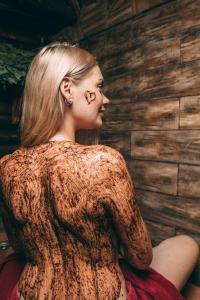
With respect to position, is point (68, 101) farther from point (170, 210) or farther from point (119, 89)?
point (119, 89)

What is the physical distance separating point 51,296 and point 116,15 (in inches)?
86.1

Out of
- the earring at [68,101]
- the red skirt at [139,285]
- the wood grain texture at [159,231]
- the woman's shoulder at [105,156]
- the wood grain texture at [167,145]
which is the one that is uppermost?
the earring at [68,101]

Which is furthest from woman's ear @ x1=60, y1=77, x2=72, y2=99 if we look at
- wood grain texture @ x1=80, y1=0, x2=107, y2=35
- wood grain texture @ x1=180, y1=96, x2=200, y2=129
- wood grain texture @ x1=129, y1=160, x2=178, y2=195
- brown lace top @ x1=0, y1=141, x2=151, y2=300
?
wood grain texture @ x1=80, y1=0, x2=107, y2=35

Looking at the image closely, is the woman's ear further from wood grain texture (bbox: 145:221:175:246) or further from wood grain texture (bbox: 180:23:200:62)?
wood grain texture (bbox: 145:221:175:246)

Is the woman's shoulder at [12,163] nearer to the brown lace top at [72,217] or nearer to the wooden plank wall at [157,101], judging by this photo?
the brown lace top at [72,217]

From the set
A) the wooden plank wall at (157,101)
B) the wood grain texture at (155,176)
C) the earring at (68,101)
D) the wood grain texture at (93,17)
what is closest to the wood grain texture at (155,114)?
the wooden plank wall at (157,101)

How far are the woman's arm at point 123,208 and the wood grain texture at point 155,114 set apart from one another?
110cm

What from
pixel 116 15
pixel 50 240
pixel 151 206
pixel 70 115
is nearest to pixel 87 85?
pixel 70 115

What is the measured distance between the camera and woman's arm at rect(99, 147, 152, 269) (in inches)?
41.3

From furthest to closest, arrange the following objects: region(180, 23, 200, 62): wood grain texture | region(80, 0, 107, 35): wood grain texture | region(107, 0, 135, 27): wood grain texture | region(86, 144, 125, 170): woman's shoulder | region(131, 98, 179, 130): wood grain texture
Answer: region(80, 0, 107, 35): wood grain texture, region(107, 0, 135, 27): wood grain texture, region(131, 98, 179, 130): wood grain texture, region(180, 23, 200, 62): wood grain texture, region(86, 144, 125, 170): woman's shoulder

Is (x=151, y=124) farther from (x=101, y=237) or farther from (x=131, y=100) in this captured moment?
(x=101, y=237)

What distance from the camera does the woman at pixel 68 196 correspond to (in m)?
1.06

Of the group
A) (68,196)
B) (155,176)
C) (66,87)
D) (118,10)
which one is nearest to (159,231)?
(155,176)

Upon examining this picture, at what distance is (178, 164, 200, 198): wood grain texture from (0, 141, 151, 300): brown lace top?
904 mm
